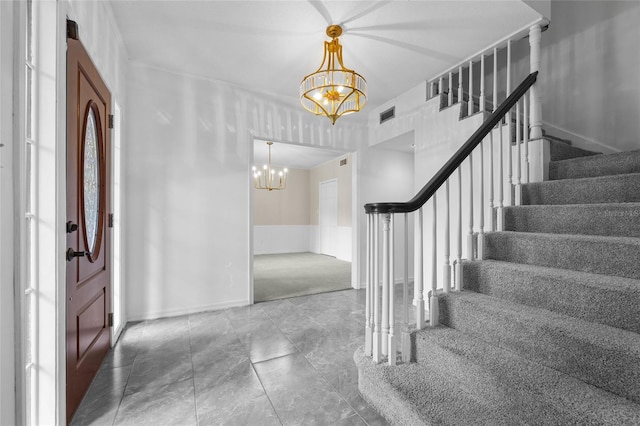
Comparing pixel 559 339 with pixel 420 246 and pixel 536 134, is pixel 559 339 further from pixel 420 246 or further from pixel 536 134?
pixel 536 134

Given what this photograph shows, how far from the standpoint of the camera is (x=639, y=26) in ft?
8.79

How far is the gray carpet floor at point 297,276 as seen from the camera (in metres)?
4.22

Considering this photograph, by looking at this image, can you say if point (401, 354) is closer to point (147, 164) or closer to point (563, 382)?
point (563, 382)

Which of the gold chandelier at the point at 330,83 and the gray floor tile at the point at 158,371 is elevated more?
the gold chandelier at the point at 330,83

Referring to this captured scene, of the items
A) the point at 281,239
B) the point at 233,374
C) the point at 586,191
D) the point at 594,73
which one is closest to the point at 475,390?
the point at 233,374

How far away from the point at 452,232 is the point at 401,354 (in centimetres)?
188

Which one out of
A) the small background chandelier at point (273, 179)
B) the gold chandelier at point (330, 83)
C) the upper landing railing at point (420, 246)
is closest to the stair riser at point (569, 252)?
the upper landing railing at point (420, 246)

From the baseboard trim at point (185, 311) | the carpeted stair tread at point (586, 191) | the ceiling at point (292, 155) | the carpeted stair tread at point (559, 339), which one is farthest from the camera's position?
the ceiling at point (292, 155)

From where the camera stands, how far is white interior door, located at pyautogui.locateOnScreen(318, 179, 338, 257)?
306 inches

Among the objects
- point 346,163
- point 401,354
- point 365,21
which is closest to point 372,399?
point 401,354

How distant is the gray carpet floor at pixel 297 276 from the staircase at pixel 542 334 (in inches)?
99.5

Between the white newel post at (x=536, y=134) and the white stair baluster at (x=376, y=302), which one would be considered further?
the white newel post at (x=536, y=134)

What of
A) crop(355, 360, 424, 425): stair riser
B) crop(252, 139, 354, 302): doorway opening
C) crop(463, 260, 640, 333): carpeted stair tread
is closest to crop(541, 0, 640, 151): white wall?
crop(463, 260, 640, 333): carpeted stair tread
